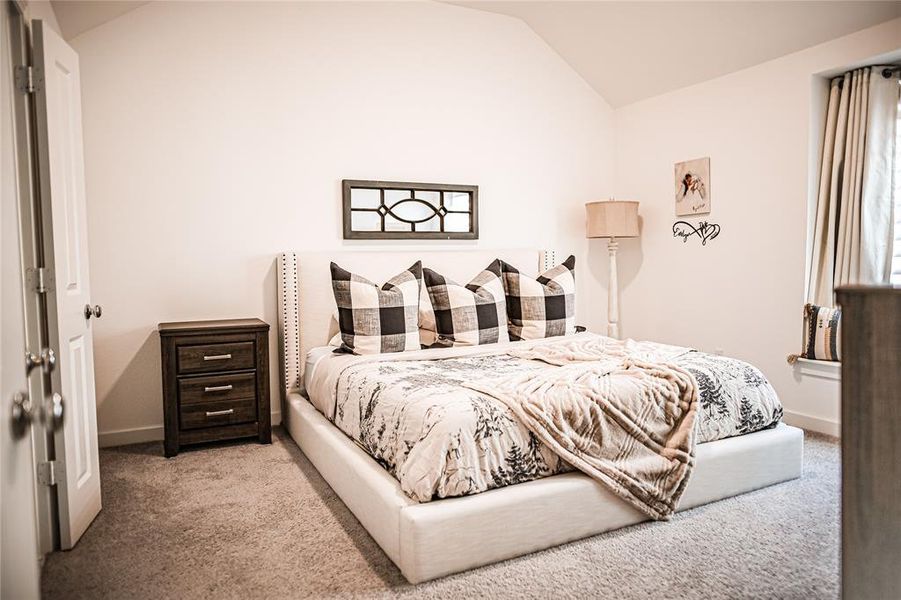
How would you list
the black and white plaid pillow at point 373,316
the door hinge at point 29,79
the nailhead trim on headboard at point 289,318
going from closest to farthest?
the door hinge at point 29,79 → the black and white plaid pillow at point 373,316 → the nailhead trim on headboard at point 289,318

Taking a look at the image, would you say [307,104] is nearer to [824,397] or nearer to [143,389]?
[143,389]

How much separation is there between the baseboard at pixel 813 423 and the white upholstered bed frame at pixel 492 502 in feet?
3.07

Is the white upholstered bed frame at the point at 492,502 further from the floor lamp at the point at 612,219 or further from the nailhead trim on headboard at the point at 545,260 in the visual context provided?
the floor lamp at the point at 612,219

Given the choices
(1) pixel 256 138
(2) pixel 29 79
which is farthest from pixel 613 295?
(2) pixel 29 79

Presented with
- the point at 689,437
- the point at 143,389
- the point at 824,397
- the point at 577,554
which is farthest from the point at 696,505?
the point at 143,389

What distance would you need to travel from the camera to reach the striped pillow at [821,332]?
12.2 feet

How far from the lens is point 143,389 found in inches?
147

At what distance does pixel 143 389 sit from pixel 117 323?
411 mm

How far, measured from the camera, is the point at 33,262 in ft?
7.45

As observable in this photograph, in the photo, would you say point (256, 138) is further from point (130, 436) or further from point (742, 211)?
point (742, 211)

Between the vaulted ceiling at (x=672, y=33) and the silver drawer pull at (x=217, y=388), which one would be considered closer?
the silver drawer pull at (x=217, y=388)

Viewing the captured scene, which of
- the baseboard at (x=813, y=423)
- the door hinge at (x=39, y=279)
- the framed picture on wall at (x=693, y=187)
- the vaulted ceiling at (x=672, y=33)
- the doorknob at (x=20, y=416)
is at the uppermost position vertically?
the vaulted ceiling at (x=672, y=33)

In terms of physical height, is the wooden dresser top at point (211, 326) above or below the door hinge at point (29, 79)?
below

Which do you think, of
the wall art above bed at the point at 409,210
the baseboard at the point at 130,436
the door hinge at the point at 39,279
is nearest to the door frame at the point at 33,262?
the door hinge at the point at 39,279
